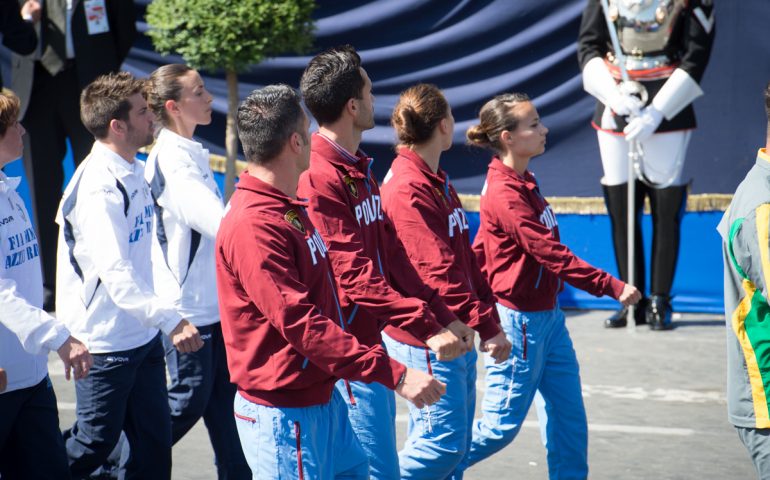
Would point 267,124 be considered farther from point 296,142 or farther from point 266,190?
point 266,190

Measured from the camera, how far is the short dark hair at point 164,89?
516 centimetres

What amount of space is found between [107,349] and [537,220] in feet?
6.30

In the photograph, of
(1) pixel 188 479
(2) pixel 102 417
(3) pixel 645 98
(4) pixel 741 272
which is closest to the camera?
(4) pixel 741 272

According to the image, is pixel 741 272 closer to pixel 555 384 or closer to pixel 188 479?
pixel 555 384

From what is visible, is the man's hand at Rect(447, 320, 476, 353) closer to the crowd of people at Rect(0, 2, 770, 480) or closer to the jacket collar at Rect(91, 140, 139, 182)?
the crowd of people at Rect(0, 2, 770, 480)

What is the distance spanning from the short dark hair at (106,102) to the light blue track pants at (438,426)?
4.84ft

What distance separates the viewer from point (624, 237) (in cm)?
843

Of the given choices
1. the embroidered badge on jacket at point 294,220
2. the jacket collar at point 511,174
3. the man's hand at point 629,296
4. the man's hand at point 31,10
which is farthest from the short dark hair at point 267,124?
the man's hand at point 31,10

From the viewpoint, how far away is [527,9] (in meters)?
8.91

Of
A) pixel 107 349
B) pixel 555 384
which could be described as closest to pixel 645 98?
pixel 555 384

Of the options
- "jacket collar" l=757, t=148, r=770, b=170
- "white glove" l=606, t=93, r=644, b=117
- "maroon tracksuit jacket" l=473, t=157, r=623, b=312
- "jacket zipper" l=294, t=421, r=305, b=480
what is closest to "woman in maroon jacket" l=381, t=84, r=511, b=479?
"maroon tracksuit jacket" l=473, t=157, r=623, b=312

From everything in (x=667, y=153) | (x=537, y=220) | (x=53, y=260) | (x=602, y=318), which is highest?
(x=537, y=220)

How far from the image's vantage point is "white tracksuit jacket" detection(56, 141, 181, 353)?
4379 mm

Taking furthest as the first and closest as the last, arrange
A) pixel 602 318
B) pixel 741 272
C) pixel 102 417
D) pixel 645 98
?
pixel 602 318 < pixel 645 98 < pixel 102 417 < pixel 741 272
